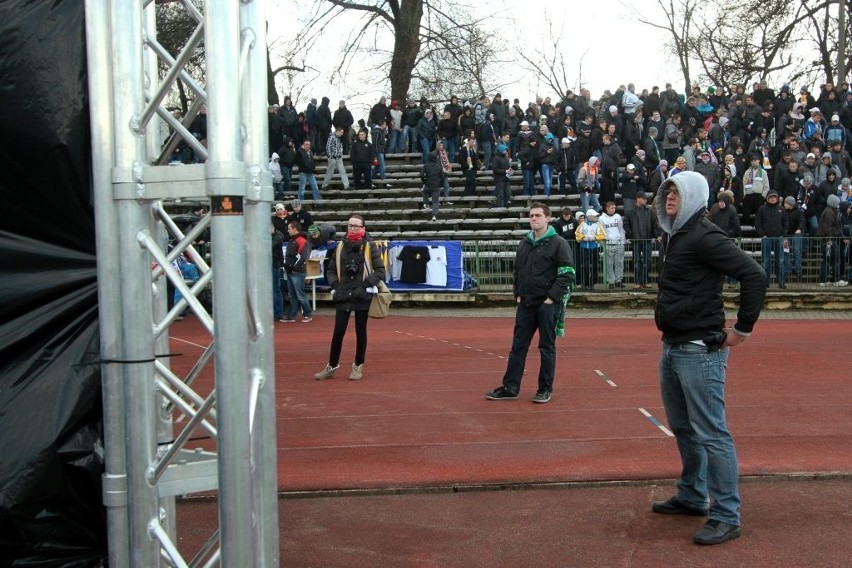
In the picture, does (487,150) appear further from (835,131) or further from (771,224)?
(835,131)

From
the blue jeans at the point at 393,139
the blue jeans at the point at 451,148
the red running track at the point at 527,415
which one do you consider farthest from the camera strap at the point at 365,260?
the blue jeans at the point at 393,139

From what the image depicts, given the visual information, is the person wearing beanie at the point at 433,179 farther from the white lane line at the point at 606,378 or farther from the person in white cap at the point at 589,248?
the white lane line at the point at 606,378

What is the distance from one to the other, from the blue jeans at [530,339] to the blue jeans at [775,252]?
35.9 ft

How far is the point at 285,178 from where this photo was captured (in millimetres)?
25844

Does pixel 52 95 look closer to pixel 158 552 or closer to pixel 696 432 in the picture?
pixel 158 552

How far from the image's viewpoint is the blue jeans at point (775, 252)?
18562mm

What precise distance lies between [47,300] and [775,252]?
17478 millimetres

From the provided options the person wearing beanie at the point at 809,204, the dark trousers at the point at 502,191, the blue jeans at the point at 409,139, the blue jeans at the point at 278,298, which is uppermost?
the blue jeans at the point at 409,139

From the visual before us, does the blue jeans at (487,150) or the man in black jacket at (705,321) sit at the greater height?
the blue jeans at (487,150)

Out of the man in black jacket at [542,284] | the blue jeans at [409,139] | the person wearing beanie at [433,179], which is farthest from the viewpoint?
the blue jeans at [409,139]

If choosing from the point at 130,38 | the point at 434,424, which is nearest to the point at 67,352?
the point at 130,38

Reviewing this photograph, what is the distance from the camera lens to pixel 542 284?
350 inches

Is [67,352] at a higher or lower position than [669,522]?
higher

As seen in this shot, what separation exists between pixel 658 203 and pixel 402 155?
22776 millimetres
